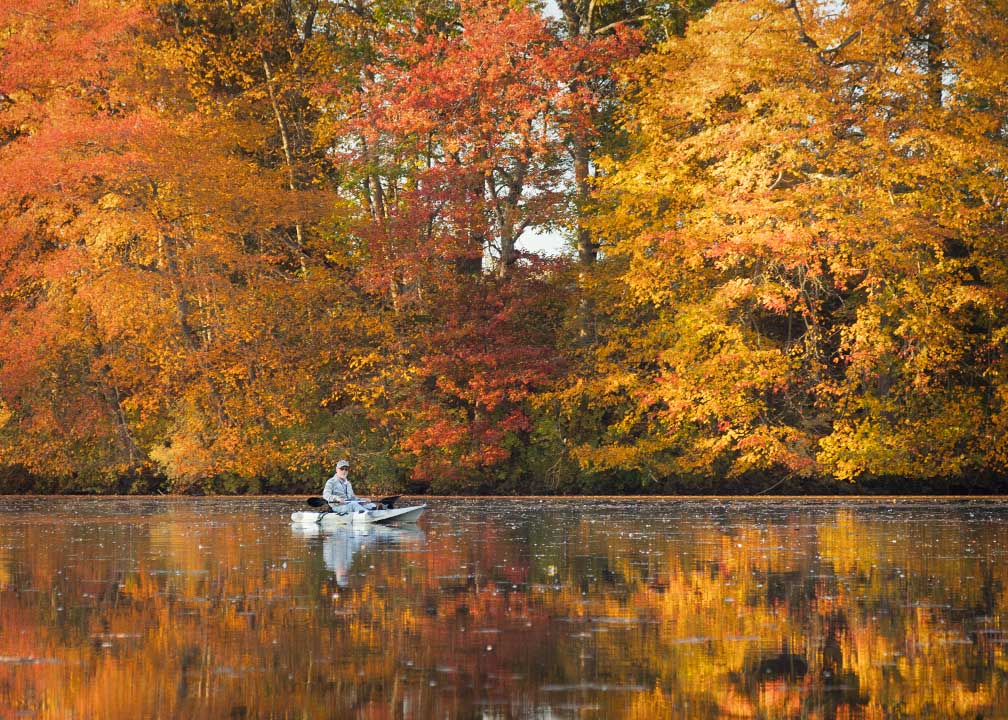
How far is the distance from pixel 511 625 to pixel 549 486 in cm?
2558

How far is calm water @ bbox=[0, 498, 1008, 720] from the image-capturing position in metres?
8.90

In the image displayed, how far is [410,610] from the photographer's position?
1316cm

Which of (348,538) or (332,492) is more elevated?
(332,492)

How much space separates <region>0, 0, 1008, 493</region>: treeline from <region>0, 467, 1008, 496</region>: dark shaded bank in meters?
0.11

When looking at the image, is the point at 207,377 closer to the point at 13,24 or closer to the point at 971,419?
the point at 13,24

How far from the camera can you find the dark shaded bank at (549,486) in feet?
117

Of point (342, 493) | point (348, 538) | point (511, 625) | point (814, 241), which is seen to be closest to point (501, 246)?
point (814, 241)

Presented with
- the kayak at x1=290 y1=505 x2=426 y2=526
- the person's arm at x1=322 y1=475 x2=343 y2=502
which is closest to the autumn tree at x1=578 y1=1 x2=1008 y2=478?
the kayak at x1=290 y1=505 x2=426 y2=526

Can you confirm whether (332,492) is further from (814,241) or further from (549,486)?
(814,241)

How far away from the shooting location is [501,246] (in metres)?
39.0

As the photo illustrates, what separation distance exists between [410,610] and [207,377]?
27.7m

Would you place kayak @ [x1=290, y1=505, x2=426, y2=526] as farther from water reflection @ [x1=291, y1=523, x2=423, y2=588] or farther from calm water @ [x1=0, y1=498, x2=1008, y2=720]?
calm water @ [x1=0, y1=498, x2=1008, y2=720]

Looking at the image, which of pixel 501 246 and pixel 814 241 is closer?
pixel 814 241

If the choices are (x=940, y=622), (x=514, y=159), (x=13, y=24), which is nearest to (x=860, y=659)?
(x=940, y=622)
